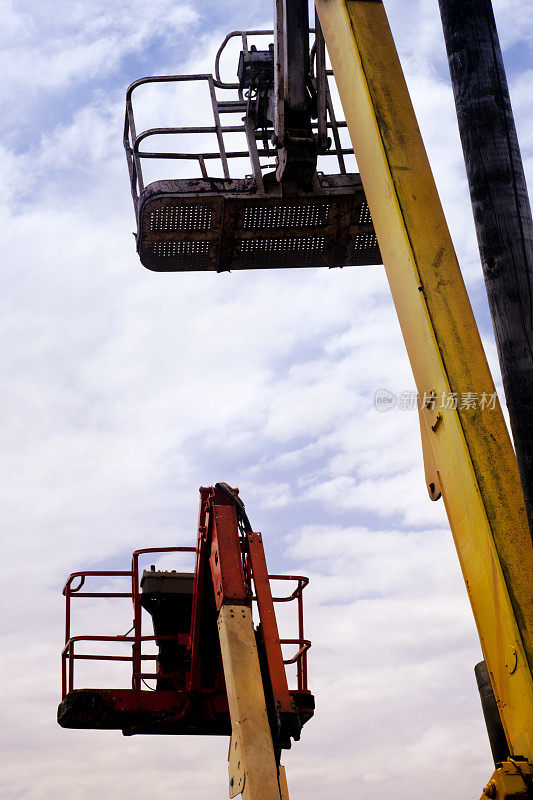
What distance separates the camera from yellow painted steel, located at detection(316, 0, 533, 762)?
11.5ft

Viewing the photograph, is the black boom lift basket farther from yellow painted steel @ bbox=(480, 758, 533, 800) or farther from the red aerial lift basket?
yellow painted steel @ bbox=(480, 758, 533, 800)

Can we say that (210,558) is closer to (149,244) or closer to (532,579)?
(149,244)

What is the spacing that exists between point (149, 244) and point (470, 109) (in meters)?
4.70

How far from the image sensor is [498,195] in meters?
3.78

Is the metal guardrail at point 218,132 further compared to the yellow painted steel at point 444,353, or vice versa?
the metal guardrail at point 218,132

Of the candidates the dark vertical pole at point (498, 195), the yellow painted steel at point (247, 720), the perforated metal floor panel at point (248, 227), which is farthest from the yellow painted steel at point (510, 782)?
the perforated metal floor panel at point (248, 227)

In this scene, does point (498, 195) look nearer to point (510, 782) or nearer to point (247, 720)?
point (510, 782)

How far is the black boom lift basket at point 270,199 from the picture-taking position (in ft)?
25.8

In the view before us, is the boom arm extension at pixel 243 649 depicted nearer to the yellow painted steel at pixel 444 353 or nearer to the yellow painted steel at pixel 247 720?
the yellow painted steel at pixel 247 720

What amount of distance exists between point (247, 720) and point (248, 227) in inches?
155

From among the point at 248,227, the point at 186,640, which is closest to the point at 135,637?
the point at 186,640

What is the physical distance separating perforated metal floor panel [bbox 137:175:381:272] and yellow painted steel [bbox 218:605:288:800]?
10.3 feet

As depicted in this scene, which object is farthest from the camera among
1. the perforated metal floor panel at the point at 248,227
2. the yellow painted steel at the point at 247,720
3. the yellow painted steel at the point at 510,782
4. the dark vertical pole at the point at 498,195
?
the perforated metal floor panel at the point at 248,227

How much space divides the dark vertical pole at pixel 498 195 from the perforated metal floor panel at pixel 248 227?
4.01m
